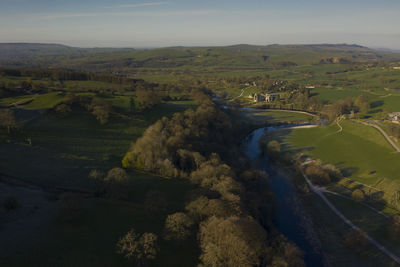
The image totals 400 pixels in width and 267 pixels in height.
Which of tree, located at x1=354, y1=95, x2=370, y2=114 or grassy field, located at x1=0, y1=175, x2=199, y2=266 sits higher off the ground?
tree, located at x1=354, y1=95, x2=370, y2=114

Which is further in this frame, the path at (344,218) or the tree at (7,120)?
the tree at (7,120)

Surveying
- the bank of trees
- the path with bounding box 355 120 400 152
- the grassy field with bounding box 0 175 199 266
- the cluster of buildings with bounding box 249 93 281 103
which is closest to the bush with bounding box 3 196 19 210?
the grassy field with bounding box 0 175 199 266

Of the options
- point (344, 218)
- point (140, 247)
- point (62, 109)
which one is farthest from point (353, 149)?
point (62, 109)

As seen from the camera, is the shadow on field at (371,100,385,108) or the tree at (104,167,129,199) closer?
the tree at (104,167,129,199)

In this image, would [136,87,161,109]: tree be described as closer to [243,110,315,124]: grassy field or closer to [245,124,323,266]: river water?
[245,124,323,266]: river water

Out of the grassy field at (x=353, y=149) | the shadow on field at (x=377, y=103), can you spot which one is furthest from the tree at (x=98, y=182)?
the shadow on field at (x=377, y=103)

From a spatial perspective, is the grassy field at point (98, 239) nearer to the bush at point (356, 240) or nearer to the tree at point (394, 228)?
the bush at point (356, 240)
